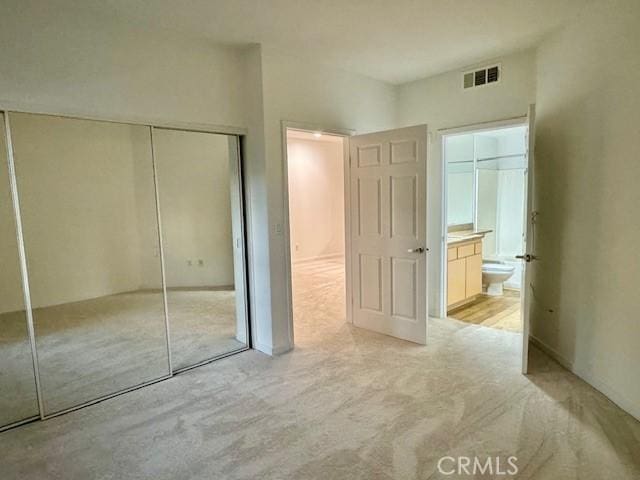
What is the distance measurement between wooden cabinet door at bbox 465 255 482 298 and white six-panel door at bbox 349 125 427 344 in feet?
4.92

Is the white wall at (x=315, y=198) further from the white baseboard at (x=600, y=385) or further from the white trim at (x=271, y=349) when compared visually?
the white baseboard at (x=600, y=385)

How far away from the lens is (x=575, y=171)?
9.71 ft

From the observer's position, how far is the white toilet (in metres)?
5.22

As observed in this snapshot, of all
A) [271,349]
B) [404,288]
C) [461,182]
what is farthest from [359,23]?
[461,182]

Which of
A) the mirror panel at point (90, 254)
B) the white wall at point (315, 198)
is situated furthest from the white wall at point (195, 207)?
the white wall at point (315, 198)

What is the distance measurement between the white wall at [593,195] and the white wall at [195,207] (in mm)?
2841

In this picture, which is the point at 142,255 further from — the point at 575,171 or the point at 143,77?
the point at 575,171

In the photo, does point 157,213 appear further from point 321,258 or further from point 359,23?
point 321,258

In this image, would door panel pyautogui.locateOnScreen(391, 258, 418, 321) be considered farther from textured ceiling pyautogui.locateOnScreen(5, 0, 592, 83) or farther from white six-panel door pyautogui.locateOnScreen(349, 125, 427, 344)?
textured ceiling pyautogui.locateOnScreen(5, 0, 592, 83)

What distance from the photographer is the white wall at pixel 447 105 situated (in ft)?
12.0

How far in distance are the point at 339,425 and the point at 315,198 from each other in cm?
623

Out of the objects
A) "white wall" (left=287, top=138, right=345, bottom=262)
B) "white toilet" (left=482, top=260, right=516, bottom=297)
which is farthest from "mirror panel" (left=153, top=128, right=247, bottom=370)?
"white wall" (left=287, top=138, right=345, bottom=262)

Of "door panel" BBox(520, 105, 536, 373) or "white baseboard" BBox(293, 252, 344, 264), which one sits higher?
"door panel" BBox(520, 105, 536, 373)

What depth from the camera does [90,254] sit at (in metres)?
3.20
